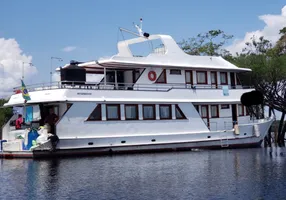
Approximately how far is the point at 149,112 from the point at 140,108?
687 millimetres

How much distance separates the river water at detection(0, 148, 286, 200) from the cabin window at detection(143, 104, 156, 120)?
4.16 meters

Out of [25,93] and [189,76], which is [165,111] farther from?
[25,93]

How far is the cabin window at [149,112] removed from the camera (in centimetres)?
2719

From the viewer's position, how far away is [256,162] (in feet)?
68.6

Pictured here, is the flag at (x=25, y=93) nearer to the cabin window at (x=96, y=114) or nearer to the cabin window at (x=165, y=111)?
the cabin window at (x=96, y=114)

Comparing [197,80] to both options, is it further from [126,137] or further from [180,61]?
[126,137]

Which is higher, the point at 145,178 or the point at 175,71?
the point at 175,71

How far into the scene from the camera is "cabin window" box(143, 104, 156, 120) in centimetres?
2719

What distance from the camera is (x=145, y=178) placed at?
16.5 meters

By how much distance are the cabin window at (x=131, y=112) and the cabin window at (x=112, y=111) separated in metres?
0.55

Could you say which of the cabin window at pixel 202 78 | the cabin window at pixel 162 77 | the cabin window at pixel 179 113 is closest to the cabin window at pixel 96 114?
the cabin window at pixel 162 77

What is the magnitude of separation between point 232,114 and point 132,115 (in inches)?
306

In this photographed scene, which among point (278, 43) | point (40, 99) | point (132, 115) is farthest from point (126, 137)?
point (278, 43)

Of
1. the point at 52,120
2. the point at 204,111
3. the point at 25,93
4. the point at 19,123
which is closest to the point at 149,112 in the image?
the point at 204,111
